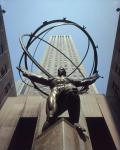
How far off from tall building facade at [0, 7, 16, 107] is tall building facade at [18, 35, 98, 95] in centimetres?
2825

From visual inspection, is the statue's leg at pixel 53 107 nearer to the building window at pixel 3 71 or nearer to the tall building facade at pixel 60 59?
the building window at pixel 3 71

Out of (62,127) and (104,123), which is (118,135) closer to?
(104,123)

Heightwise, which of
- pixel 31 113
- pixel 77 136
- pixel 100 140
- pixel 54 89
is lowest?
pixel 100 140

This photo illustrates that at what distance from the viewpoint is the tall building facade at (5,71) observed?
3048 centimetres

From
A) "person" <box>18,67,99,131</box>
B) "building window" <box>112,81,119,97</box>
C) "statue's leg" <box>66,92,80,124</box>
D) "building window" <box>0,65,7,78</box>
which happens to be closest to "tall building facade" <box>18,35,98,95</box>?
"building window" <box>0,65,7,78</box>

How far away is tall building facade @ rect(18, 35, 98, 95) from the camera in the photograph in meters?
72.3

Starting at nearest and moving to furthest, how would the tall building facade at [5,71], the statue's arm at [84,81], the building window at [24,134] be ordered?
the statue's arm at [84,81]
the building window at [24,134]
the tall building facade at [5,71]

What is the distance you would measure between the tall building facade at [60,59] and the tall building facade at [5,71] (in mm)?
28254

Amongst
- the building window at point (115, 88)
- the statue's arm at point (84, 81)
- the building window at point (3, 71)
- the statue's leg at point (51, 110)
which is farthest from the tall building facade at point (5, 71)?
the statue's leg at point (51, 110)

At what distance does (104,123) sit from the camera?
43.8ft

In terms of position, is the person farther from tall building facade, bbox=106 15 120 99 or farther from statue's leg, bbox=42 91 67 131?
tall building facade, bbox=106 15 120 99

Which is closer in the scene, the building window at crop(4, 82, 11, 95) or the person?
the person

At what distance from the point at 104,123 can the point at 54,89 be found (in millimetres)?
5723

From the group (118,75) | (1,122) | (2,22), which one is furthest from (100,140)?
(2,22)
